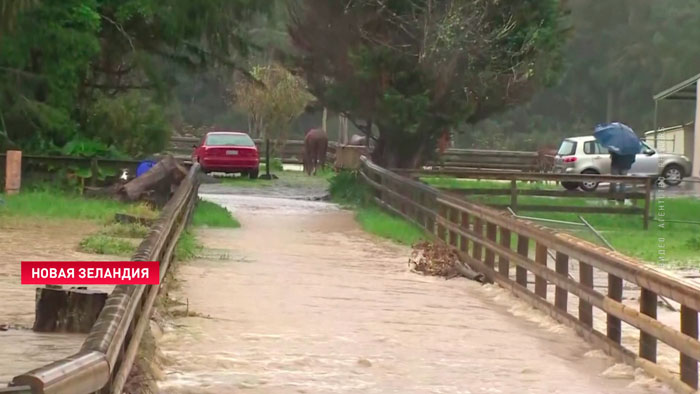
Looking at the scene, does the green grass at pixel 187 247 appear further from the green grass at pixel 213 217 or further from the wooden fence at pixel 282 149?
the wooden fence at pixel 282 149

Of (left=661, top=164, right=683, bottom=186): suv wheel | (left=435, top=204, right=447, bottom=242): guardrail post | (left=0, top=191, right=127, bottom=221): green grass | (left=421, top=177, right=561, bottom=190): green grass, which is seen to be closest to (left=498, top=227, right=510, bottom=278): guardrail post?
(left=435, top=204, right=447, bottom=242): guardrail post

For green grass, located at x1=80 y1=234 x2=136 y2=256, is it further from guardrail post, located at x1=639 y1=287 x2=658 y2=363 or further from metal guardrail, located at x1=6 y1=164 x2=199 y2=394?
guardrail post, located at x1=639 y1=287 x2=658 y2=363

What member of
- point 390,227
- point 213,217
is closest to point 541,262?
point 390,227

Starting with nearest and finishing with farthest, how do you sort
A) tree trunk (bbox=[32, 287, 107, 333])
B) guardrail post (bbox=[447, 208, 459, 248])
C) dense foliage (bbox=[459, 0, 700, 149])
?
tree trunk (bbox=[32, 287, 107, 333])
guardrail post (bbox=[447, 208, 459, 248])
dense foliage (bbox=[459, 0, 700, 149])

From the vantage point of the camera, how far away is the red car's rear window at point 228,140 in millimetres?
36062

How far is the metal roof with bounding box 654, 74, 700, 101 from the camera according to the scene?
35.0m

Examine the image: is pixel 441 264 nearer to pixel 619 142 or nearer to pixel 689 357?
pixel 689 357

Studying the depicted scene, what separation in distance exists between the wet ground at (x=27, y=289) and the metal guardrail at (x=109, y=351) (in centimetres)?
68

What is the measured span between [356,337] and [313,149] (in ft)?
98.2

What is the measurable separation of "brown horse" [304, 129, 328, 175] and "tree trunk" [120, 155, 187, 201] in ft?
58.1

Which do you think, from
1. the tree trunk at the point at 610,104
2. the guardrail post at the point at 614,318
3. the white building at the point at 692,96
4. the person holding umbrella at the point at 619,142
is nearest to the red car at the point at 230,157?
the person holding umbrella at the point at 619,142

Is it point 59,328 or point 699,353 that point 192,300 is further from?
point 699,353

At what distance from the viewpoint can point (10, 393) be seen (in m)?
4.05

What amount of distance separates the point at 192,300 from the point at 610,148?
20.3 m
